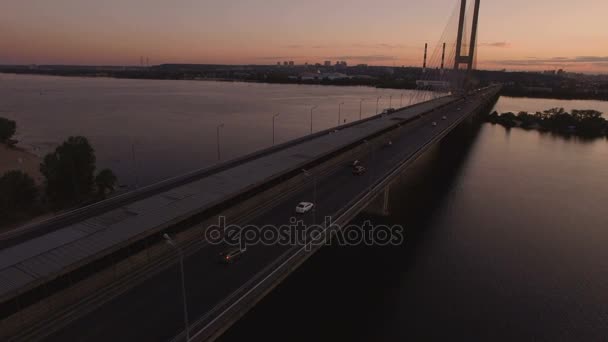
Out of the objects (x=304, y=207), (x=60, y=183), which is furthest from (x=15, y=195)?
(x=304, y=207)

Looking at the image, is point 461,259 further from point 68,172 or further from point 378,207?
point 68,172

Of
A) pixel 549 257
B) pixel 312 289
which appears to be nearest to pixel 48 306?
pixel 312 289

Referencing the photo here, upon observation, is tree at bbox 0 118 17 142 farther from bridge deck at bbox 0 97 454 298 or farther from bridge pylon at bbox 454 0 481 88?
bridge pylon at bbox 454 0 481 88

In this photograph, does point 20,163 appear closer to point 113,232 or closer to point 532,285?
point 113,232

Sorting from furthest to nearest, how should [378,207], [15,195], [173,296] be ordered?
[378,207], [15,195], [173,296]

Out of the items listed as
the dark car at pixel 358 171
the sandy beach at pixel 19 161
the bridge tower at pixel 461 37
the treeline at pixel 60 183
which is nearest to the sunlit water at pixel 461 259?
the dark car at pixel 358 171

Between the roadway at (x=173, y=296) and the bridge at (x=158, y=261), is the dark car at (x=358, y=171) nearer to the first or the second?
the bridge at (x=158, y=261)
